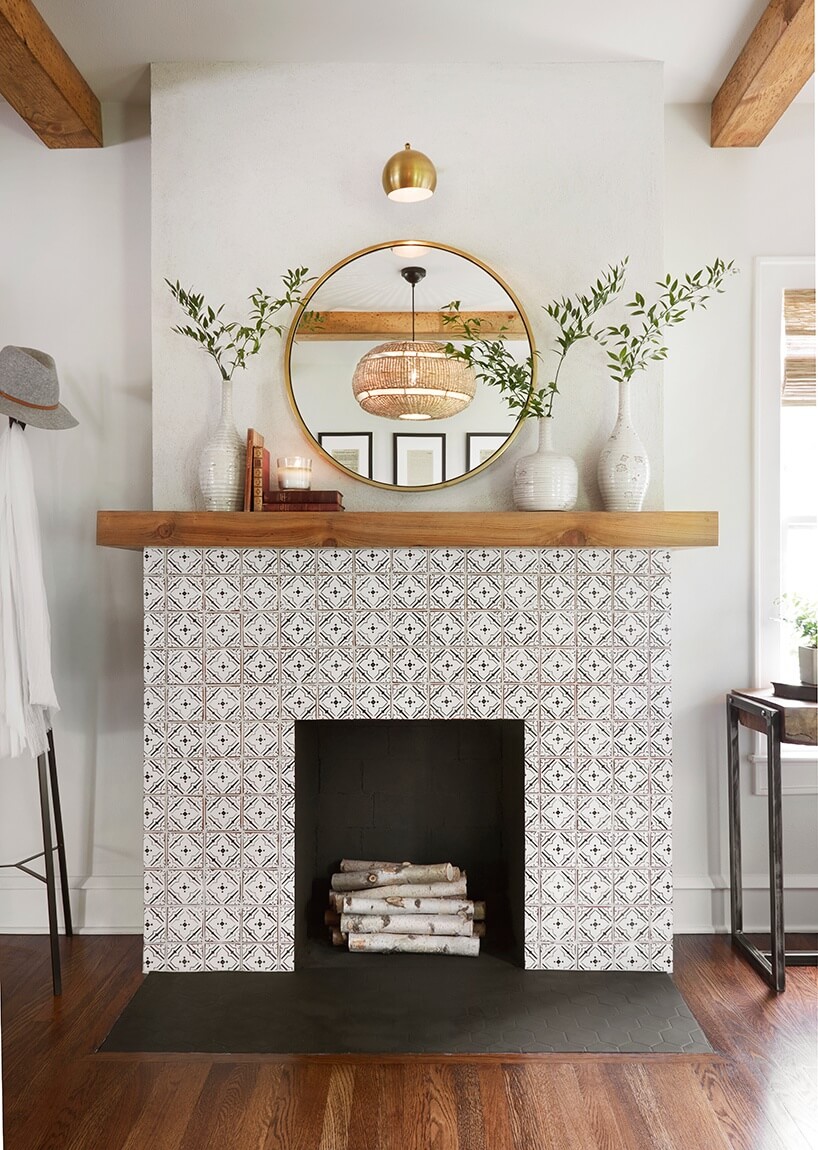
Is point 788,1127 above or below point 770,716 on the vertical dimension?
below

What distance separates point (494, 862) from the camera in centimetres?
310

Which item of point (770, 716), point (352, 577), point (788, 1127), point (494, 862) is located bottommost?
point (788, 1127)

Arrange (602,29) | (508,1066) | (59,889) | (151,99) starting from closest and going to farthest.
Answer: (508,1066) → (602,29) → (151,99) → (59,889)

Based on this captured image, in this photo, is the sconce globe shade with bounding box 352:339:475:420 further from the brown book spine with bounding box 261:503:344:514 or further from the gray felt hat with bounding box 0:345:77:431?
the gray felt hat with bounding box 0:345:77:431

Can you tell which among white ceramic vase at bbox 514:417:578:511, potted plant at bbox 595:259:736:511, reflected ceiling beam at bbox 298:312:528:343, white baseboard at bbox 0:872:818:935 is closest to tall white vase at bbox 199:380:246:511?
reflected ceiling beam at bbox 298:312:528:343

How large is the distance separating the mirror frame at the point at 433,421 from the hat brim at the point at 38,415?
2.20ft

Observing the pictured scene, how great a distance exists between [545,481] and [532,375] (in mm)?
370

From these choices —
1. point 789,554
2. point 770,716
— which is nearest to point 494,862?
point 770,716

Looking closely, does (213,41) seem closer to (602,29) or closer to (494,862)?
(602,29)

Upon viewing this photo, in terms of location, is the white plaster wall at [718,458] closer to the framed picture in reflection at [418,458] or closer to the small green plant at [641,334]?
the small green plant at [641,334]

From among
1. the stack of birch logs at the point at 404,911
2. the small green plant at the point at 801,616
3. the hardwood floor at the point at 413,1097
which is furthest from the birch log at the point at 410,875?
the small green plant at the point at 801,616

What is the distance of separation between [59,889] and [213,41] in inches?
109

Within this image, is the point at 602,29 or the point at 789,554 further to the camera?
the point at 789,554

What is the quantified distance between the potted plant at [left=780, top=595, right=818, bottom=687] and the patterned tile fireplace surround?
49cm
